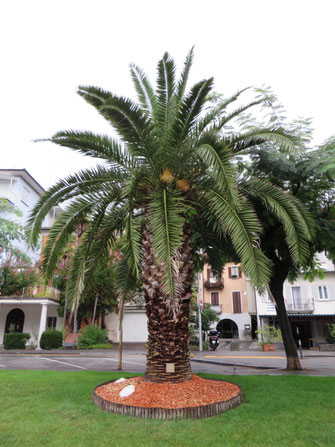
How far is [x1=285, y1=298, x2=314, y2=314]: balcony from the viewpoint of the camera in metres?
31.0

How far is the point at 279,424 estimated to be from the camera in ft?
18.0

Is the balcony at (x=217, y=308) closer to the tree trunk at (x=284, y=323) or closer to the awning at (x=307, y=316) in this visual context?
the awning at (x=307, y=316)

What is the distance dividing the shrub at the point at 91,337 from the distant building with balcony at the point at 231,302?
14429 millimetres

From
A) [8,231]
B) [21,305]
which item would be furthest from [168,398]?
[21,305]

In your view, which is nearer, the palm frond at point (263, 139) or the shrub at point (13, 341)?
the palm frond at point (263, 139)

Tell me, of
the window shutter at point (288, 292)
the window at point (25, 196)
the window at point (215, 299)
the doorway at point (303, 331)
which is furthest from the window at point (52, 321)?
the doorway at point (303, 331)

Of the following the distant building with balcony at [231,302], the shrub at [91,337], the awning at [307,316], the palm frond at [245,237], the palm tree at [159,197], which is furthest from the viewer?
the distant building with balcony at [231,302]

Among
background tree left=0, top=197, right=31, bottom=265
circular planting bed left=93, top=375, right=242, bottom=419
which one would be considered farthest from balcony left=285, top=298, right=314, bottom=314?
circular planting bed left=93, top=375, right=242, bottom=419

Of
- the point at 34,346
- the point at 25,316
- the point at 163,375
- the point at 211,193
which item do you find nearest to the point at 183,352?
the point at 163,375

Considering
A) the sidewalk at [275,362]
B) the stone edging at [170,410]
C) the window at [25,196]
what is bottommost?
the sidewalk at [275,362]

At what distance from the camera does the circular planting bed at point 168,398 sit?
5.95 m

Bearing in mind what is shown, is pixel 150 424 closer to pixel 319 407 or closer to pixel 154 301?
pixel 154 301

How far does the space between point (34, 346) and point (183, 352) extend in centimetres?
2238

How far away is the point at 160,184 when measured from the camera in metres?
7.70
